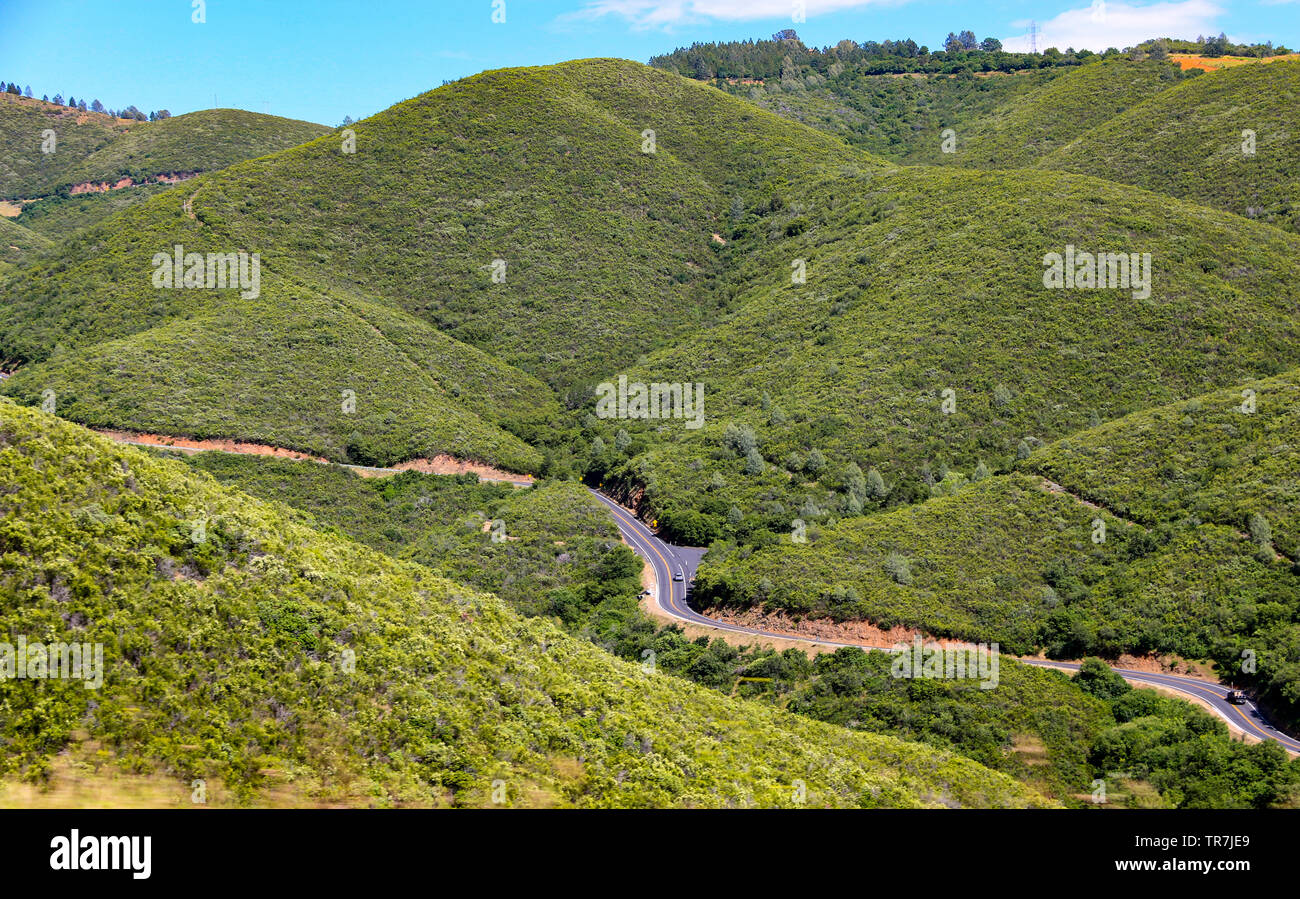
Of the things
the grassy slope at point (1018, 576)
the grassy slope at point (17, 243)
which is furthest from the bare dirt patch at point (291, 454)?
the grassy slope at point (17, 243)

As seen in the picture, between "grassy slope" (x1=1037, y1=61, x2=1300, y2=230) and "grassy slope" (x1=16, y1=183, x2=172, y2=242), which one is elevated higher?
"grassy slope" (x1=16, y1=183, x2=172, y2=242)

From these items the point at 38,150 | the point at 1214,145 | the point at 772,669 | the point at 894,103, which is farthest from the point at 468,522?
the point at 38,150

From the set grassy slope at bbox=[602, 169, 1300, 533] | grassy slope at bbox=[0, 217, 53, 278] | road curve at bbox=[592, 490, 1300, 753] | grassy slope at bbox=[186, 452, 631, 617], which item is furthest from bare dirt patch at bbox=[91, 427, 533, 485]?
grassy slope at bbox=[0, 217, 53, 278]

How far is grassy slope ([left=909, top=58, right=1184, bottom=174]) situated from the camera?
4966 inches

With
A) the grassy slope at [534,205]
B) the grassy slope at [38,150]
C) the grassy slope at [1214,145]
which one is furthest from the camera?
the grassy slope at [38,150]

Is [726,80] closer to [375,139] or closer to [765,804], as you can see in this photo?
[375,139]

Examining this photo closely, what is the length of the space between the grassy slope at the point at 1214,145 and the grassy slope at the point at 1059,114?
398 inches

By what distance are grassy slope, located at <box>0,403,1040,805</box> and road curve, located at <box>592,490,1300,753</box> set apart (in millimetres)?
13481

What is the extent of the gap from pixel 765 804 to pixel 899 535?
31609 millimetres

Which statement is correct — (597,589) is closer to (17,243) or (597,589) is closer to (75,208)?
(17,243)

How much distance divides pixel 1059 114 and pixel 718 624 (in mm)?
113399

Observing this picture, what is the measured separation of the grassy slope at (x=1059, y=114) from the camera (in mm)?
126125

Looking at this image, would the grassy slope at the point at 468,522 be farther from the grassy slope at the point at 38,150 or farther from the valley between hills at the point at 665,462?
the grassy slope at the point at 38,150

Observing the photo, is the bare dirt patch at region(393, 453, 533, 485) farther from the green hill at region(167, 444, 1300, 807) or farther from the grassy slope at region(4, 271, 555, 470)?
the green hill at region(167, 444, 1300, 807)
